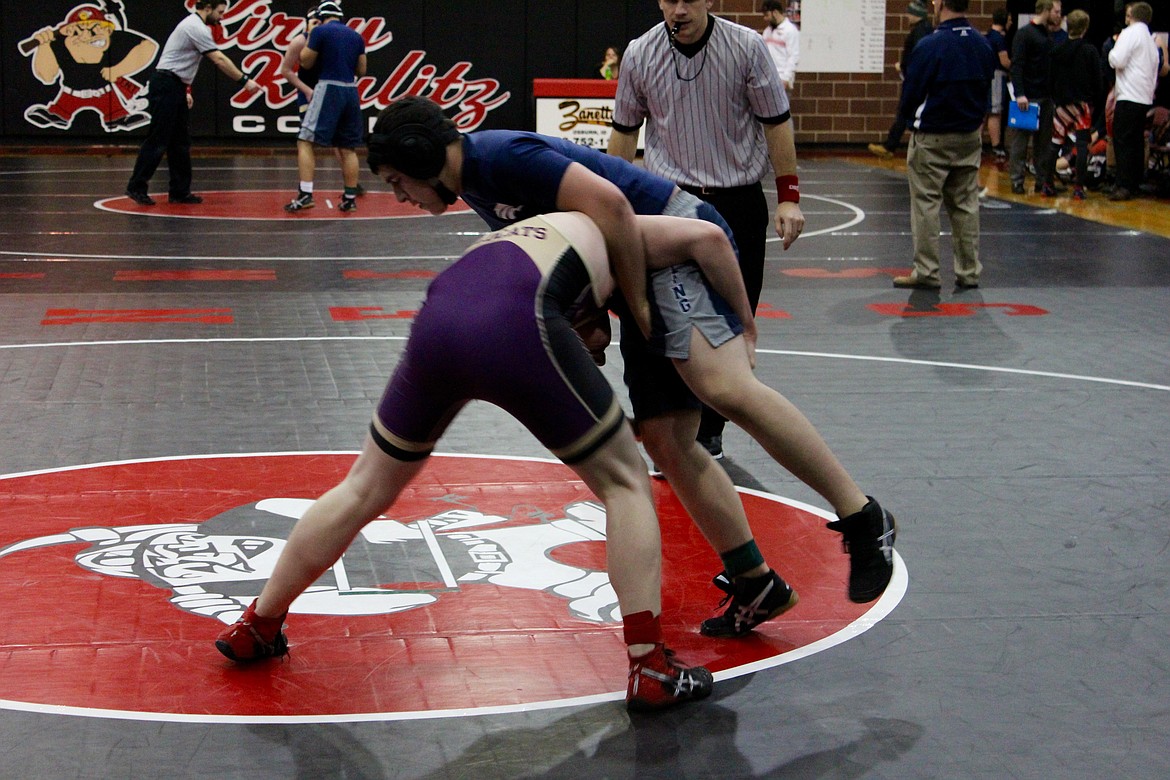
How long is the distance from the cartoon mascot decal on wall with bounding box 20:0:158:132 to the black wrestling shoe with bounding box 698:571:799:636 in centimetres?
1831

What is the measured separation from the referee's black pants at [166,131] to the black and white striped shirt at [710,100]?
342 inches

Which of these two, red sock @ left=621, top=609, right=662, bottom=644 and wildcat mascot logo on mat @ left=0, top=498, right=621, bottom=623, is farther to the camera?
wildcat mascot logo on mat @ left=0, top=498, right=621, bottom=623

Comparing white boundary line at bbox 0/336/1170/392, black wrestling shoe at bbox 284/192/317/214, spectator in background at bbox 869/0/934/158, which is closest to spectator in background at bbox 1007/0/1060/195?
spectator in background at bbox 869/0/934/158

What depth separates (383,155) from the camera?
3105 mm

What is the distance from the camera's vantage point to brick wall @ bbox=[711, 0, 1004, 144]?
21.2m

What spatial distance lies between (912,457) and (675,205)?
2118 millimetres

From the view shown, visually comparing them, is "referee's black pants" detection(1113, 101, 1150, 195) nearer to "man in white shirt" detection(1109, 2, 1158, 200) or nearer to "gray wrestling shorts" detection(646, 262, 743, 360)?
"man in white shirt" detection(1109, 2, 1158, 200)

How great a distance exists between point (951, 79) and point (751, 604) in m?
6.17

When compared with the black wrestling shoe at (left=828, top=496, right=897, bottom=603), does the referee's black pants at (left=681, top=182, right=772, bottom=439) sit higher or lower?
higher

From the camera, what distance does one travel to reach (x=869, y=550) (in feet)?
11.6

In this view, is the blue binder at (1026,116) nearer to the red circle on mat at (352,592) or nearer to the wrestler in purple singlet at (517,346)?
the red circle on mat at (352,592)

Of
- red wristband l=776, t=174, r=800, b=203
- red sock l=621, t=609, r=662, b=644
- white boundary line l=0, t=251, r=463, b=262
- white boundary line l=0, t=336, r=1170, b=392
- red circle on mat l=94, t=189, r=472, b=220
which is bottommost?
red circle on mat l=94, t=189, r=472, b=220

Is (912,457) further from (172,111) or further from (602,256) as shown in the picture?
(172,111)

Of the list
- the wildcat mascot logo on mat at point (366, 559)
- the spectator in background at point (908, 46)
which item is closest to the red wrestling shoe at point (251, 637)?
the wildcat mascot logo on mat at point (366, 559)
